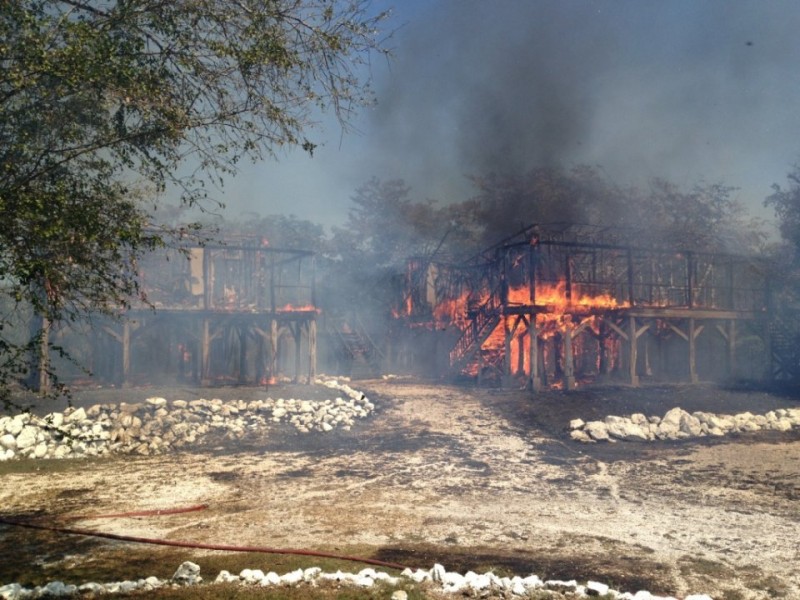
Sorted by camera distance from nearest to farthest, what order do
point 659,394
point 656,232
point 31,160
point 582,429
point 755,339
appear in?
point 31,160 < point 582,429 < point 659,394 < point 755,339 < point 656,232

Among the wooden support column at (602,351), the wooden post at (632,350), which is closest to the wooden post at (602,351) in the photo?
the wooden support column at (602,351)

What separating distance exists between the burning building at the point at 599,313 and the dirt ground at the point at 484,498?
6.82m

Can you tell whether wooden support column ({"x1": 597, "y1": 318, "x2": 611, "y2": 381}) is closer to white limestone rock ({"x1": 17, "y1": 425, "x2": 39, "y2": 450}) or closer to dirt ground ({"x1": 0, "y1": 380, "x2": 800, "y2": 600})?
dirt ground ({"x1": 0, "y1": 380, "x2": 800, "y2": 600})

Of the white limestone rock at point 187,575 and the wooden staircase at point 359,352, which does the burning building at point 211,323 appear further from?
the white limestone rock at point 187,575

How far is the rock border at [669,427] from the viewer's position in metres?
13.6

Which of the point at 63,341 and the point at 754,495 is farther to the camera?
the point at 63,341

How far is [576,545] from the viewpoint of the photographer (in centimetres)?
681

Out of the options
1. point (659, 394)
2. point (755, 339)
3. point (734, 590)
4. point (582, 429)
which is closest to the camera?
point (734, 590)

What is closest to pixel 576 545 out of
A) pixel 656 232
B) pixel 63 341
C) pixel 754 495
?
pixel 754 495

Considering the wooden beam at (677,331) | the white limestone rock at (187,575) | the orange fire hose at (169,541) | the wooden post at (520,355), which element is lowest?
the orange fire hose at (169,541)

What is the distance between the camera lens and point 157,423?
1384 cm

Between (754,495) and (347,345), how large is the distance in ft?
73.1

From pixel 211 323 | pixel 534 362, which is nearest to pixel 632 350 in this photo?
pixel 534 362

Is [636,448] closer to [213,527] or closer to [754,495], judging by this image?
[754,495]
